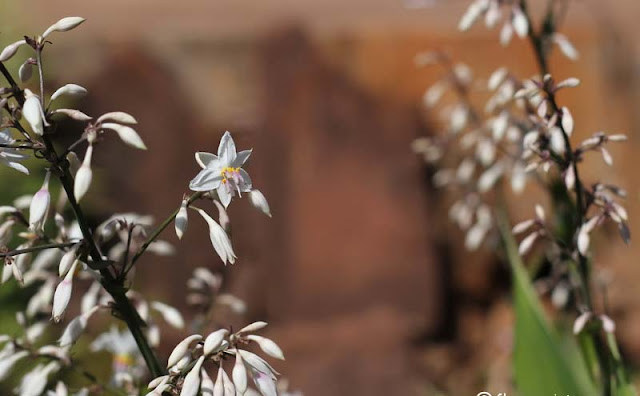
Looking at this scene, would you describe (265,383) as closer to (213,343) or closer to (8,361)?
(213,343)

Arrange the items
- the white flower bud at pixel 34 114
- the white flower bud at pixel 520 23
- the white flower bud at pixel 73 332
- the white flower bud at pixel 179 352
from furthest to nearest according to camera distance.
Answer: the white flower bud at pixel 520 23 → the white flower bud at pixel 73 332 → the white flower bud at pixel 179 352 → the white flower bud at pixel 34 114

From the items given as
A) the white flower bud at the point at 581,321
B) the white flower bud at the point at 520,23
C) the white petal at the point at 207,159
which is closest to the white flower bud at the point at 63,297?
the white petal at the point at 207,159

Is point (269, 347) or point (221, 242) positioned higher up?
point (221, 242)

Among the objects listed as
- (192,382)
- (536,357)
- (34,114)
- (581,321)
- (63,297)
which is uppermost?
(34,114)

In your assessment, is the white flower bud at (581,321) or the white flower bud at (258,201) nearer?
the white flower bud at (258,201)

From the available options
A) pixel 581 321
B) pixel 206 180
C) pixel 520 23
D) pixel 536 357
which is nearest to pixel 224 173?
pixel 206 180

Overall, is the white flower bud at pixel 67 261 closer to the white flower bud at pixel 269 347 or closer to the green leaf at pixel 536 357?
the white flower bud at pixel 269 347

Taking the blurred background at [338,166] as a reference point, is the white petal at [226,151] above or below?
above
